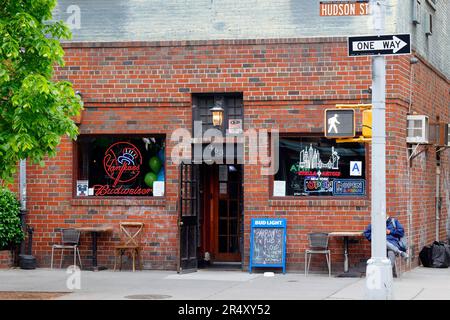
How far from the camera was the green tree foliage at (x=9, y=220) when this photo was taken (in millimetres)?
18984

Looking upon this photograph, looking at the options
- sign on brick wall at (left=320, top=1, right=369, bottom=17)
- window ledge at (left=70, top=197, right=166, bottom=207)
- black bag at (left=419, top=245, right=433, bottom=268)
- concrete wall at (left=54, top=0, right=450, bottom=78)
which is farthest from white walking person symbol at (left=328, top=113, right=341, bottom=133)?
black bag at (left=419, top=245, right=433, bottom=268)

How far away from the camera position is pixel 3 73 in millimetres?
13891

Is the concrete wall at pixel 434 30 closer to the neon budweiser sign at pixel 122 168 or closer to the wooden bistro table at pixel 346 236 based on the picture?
the wooden bistro table at pixel 346 236

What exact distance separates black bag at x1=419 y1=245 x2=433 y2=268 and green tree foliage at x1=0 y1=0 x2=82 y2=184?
382 inches

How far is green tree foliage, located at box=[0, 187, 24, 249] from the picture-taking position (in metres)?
19.0

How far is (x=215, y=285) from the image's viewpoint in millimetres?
16594

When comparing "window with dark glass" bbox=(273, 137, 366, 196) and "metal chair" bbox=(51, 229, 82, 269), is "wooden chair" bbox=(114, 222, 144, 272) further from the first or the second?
"window with dark glass" bbox=(273, 137, 366, 196)

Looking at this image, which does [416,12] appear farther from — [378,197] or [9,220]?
[9,220]

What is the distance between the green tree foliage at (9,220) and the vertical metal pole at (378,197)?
872 cm

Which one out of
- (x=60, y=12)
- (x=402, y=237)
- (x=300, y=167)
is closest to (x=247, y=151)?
(x=300, y=167)

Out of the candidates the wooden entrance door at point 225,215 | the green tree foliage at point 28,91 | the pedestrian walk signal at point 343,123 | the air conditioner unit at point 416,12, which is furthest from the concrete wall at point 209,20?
the pedestrian walk signal at point 343,123

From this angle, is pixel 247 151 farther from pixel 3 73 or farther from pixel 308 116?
pixel 3 73

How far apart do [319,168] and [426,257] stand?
153 inches
